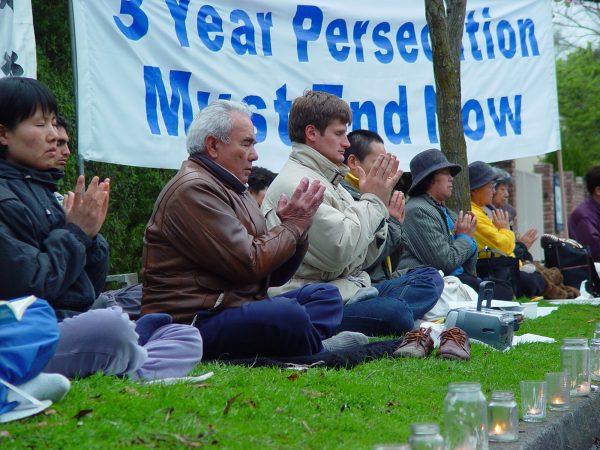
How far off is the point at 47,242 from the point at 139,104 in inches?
133

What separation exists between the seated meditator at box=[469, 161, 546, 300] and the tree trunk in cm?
29

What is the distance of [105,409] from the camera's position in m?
3.74

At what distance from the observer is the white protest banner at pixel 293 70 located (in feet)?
24.9

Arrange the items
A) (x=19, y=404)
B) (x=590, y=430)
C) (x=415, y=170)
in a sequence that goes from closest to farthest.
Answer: (x=19, y=404), (x=590, y=430), (x=415, y=170)

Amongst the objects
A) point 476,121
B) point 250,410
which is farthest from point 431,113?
point 250,410

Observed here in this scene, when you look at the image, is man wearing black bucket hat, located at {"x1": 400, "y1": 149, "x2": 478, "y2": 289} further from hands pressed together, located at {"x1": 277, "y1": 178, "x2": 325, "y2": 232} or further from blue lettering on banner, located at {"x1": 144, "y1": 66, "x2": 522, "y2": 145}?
hands pressed together, located at {"x1": 277, "y1": 178, "x2": 325, "y2": 232}

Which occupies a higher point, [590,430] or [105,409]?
[105,409]

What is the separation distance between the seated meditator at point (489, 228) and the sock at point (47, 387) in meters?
6.49

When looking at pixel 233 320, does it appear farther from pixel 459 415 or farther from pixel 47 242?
pixel 459 415

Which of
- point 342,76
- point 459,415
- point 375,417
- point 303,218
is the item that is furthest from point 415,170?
point 459,415

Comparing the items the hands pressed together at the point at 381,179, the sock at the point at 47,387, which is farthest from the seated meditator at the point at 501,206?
the sock at the point at 47,387

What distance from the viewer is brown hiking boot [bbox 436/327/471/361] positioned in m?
6.16

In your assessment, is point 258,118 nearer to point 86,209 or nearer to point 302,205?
point 302,205

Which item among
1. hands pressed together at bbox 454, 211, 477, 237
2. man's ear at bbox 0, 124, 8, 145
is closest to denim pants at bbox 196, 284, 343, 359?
man's ear at bbox 0, 124, 8, 145
